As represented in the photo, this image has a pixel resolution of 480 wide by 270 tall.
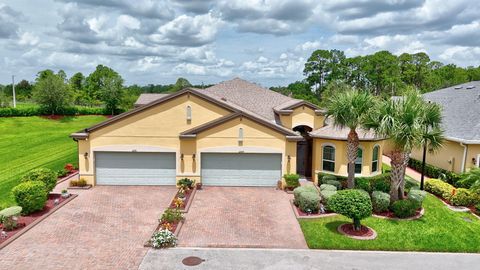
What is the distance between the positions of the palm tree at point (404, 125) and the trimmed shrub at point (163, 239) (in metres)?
10.3

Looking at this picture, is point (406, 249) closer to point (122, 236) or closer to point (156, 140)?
point (122, 236)

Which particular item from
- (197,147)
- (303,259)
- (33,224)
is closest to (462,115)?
(197,147)

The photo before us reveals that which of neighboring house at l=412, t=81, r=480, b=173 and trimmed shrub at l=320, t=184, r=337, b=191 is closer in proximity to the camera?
trimmed shrub at l=320, t=184, r=337, b=191

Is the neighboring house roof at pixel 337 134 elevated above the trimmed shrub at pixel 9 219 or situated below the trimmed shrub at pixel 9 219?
above

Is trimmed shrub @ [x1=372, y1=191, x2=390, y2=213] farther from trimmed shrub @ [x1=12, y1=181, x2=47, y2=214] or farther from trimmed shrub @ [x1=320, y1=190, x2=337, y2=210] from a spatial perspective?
trimmed shrub @ [x1=12, y1=181, x2=47, y2=214]

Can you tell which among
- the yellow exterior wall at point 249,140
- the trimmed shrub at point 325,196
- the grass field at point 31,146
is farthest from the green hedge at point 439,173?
the grass field at point 31,146

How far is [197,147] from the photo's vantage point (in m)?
21.7

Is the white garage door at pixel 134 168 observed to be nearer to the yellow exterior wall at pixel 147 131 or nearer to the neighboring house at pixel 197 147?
the neighboring house at pixel 197 147

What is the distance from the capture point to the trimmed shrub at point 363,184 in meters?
19.3

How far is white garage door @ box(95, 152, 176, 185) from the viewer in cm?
2191

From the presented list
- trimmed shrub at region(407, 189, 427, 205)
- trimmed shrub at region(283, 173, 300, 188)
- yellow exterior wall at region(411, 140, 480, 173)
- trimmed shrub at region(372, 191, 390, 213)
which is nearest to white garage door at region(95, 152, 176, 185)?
trimmed shrub at region(283, 173, 300, 188)

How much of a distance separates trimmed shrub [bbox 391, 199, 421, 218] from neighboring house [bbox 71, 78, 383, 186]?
201 inches

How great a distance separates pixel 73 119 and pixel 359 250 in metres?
51.7

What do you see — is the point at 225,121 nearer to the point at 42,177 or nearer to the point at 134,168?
the point at 134,168
